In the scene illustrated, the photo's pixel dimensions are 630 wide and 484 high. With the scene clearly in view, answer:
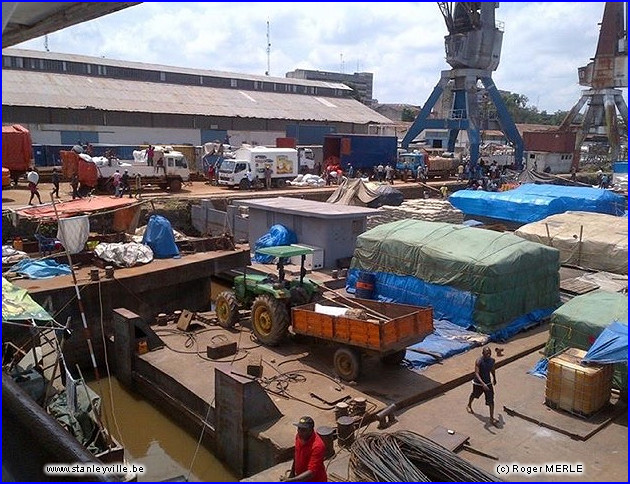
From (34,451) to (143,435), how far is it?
363 cm

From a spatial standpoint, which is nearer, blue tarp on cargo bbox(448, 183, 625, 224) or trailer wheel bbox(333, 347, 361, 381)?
trailer wheel bbox(333, 347, 361, 381)

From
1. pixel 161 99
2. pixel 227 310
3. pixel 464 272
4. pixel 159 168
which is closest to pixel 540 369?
pixel 464 272

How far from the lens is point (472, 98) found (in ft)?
151

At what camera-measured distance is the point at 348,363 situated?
34.4ft

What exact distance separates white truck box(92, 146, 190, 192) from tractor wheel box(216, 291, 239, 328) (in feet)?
51.1

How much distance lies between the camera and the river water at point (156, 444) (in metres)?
9.93

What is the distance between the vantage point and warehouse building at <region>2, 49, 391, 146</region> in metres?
38.1

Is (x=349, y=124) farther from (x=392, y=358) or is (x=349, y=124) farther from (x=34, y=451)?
(x=34, y=451)

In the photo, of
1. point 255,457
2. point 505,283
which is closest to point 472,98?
point 505,283

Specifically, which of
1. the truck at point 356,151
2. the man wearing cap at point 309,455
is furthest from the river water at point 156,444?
the truck at point 356,151

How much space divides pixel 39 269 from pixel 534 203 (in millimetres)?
20200

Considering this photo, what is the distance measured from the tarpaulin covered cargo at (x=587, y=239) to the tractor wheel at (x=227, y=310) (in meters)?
11.5

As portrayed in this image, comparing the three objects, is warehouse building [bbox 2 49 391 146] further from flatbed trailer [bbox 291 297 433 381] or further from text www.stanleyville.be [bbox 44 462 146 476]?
text www.stanleyville.be [bbox 44 462 146 476]

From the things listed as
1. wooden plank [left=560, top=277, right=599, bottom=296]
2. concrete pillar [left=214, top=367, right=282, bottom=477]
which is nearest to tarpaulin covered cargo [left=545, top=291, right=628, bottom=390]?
wooden plank [left=560, top=277, right=599, bottom=296]
